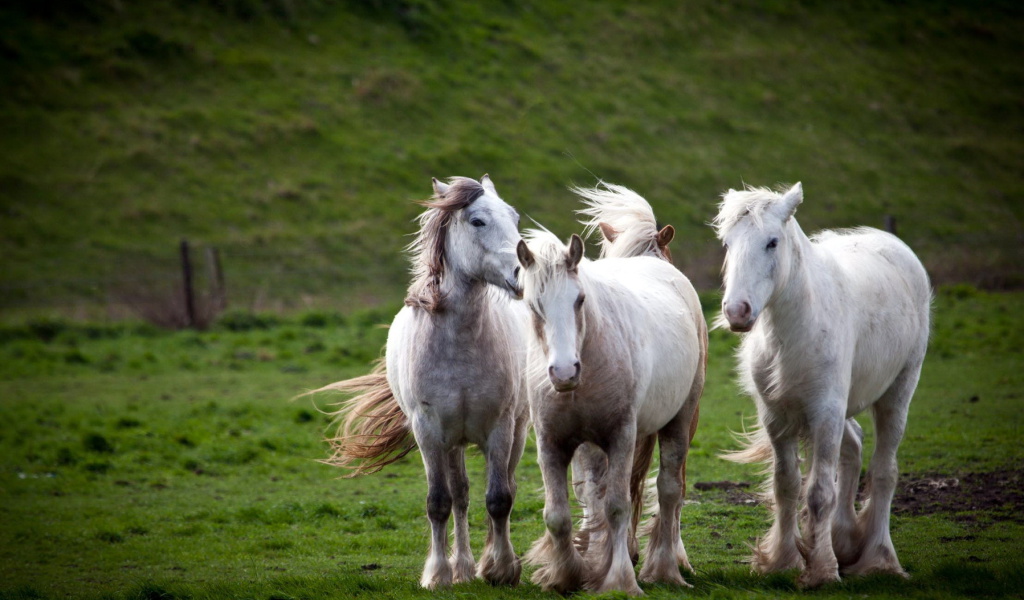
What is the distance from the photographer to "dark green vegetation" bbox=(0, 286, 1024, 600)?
574 centimetres

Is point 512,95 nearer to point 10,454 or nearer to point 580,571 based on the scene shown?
point 10,454

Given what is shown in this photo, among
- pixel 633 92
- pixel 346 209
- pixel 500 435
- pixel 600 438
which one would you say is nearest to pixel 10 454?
pixel 500 435

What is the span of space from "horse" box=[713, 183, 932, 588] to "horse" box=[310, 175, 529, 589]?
4.37ft

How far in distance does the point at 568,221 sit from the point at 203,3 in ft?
44.4

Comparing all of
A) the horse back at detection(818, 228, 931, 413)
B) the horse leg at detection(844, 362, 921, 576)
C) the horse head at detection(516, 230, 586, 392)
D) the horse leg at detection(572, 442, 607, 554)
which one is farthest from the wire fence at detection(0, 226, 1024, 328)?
the horse head at detection(516, 230, 586, 392)

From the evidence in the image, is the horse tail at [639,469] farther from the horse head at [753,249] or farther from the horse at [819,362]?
the horse head at [753,249]

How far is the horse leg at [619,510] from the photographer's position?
4.95 meters

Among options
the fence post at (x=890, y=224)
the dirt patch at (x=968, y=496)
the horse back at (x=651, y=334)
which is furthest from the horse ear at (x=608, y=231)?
the fence post at (x=890, y=224)

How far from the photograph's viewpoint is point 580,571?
5.10 meters

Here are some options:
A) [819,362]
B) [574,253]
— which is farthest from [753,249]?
[574,253]

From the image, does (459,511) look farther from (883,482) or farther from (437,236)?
(883,482)

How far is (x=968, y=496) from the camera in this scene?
7.15 metres

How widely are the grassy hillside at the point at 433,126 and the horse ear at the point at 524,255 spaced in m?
13.9

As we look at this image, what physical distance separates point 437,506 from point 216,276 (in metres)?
13.9
